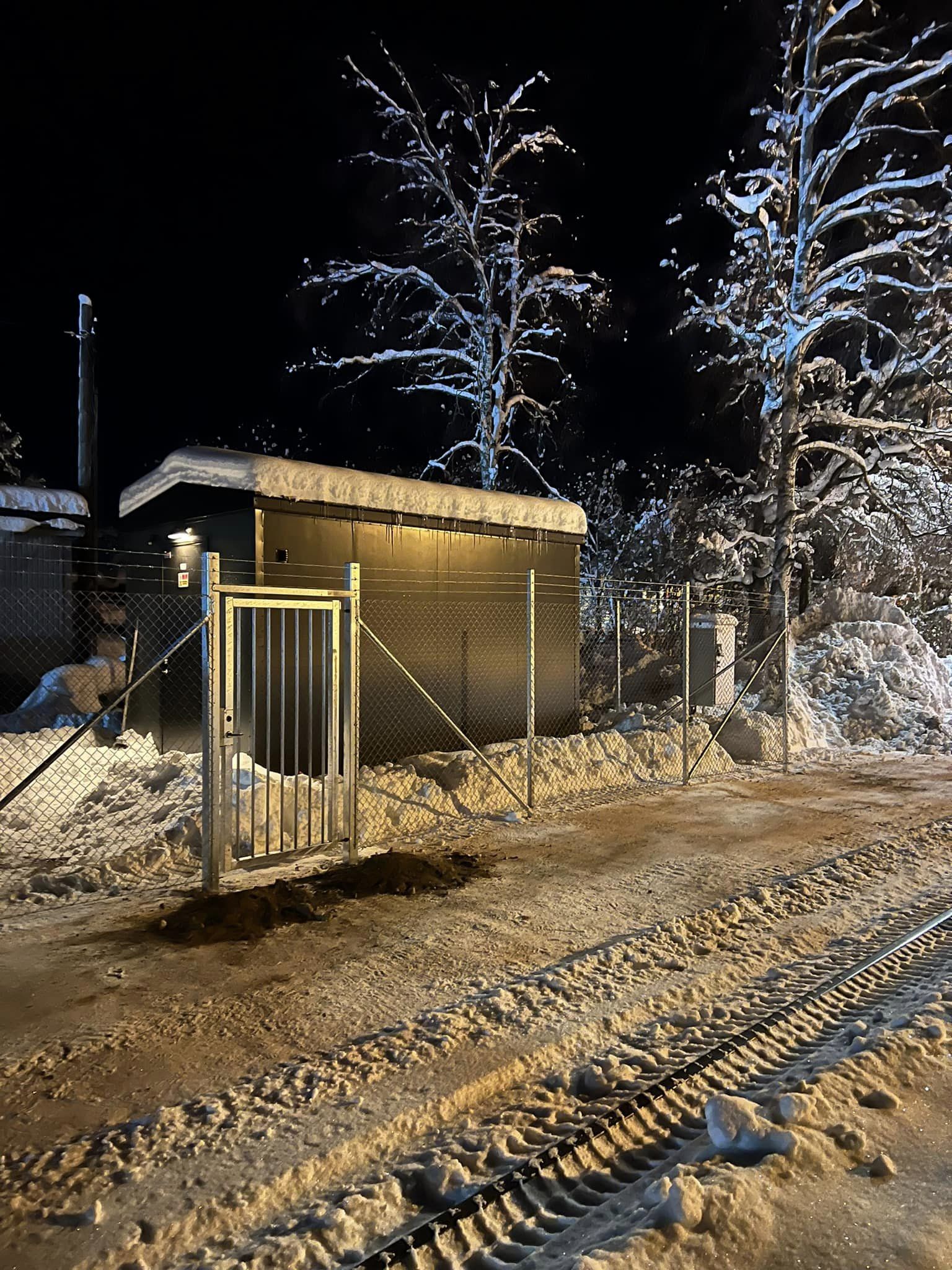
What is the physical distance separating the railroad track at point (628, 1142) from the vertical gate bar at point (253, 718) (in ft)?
10.9

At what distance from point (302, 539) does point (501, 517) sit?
3100 millimetres

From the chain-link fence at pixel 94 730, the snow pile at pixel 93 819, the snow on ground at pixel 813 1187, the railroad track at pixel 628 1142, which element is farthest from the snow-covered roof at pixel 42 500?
the snow on ground at pixel 813 1187

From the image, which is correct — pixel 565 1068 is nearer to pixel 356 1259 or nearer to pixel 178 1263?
pixel 356 1259

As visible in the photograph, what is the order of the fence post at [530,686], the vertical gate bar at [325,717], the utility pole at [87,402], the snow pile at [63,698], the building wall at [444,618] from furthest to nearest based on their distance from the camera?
the utility pole at [87,402]
the snow pile at [63,698]
the building wall at [444,618]
the fence post at [530,686]
the vertical gate bar at [325,717]

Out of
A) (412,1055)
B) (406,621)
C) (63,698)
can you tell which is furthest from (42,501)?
(412,1055)

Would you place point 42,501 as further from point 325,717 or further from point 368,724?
point 325,717

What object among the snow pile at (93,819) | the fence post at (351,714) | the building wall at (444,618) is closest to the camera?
the snow pile at (93,819)

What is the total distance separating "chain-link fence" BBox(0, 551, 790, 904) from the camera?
21.7 ft

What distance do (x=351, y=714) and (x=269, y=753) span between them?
2.57ft

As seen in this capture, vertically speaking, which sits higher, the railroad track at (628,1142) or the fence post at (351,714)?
the fence post at (351,714)

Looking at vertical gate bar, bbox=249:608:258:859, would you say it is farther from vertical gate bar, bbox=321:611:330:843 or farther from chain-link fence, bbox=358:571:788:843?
chain-link fence, bbox=358:571:788:843

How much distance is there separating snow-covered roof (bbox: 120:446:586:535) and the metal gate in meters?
1.50

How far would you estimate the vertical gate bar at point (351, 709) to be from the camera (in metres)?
6.41

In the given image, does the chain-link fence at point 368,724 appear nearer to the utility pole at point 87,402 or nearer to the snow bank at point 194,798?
the snow bank at point 194,798
